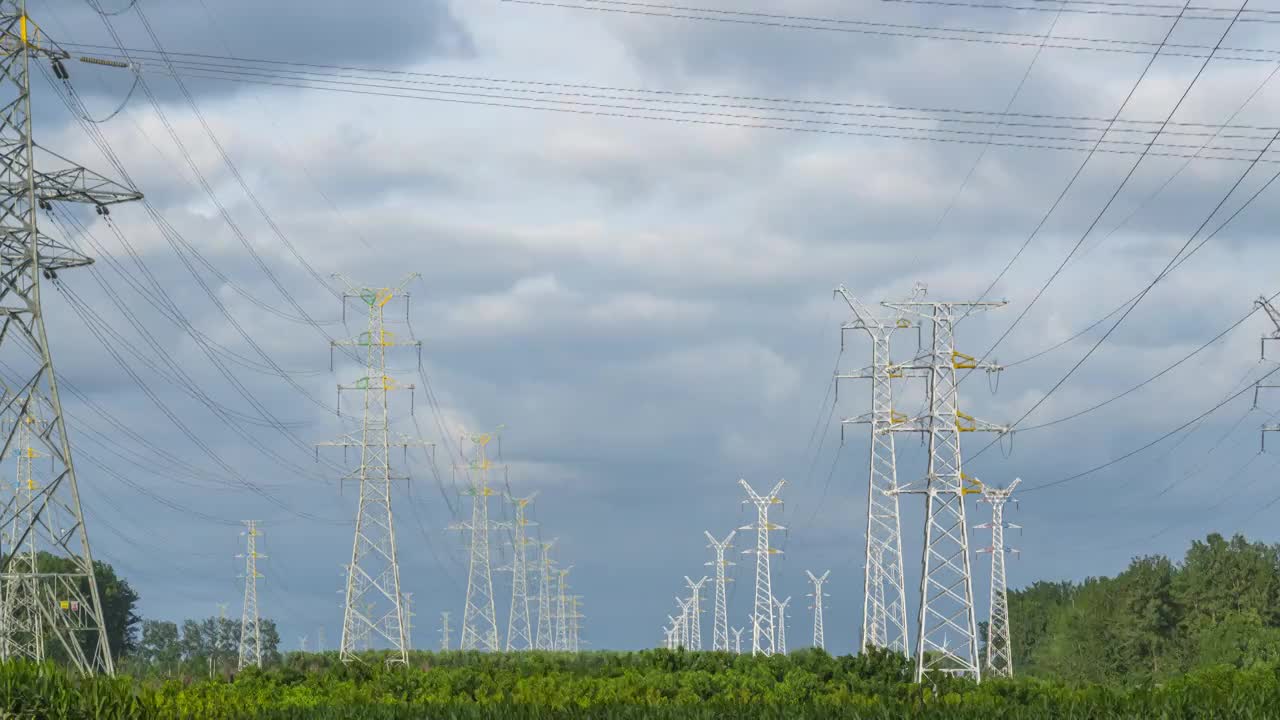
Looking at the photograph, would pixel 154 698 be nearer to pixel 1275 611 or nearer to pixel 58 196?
pixel 58 196

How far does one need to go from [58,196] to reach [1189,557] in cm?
11953

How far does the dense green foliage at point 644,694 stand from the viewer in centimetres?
2905

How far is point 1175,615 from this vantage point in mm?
139000

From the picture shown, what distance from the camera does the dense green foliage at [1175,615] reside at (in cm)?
11806

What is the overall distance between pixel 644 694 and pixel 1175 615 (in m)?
101

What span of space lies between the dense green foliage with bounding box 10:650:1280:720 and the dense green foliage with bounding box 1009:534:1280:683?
5893 centimetres

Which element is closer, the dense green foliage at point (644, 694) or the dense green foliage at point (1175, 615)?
the dense green foliage at point (644, 694)

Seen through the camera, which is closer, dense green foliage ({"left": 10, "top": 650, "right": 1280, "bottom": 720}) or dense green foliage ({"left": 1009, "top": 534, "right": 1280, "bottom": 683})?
dense green foliage ({"left": 10, "top": 650, "right": 1280, "bottom": 720})

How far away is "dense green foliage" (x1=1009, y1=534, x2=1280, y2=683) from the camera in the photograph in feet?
387

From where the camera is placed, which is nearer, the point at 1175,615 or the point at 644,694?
the point at 644,694

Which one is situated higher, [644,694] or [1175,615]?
[1175,615]

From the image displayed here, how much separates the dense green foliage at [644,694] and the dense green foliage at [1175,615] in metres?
58.9

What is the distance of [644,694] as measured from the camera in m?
51.6

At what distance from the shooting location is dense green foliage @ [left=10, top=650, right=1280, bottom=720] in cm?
2905
